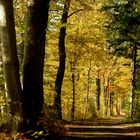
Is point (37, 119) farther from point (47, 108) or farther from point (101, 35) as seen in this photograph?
point (101, 35)

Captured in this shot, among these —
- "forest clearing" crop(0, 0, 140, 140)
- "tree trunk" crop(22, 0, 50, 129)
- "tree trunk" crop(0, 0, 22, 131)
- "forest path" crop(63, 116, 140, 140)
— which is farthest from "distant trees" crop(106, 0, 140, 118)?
"tree trunk" crop(0, 0, 22, 131)

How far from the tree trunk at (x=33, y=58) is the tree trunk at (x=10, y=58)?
302 millimetres

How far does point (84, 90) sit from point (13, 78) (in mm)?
35207

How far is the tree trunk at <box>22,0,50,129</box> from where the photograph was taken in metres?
9.40

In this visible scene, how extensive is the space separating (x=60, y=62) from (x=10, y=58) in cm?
1276

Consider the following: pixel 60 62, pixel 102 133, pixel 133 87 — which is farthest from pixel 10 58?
pixel 133 87

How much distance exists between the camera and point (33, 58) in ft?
31.0

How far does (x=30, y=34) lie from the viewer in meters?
9.47

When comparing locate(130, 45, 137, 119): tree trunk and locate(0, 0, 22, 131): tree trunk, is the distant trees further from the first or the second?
locate(0, 0, 22, 131): tree trunk

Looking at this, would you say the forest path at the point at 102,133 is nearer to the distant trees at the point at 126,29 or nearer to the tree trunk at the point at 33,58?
the tree trunk at the point at 33,58

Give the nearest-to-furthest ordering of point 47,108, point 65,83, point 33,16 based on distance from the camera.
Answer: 1. point 33,16
2. point 47,108
3. point 65,83

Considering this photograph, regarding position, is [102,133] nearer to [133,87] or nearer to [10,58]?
[10,58]

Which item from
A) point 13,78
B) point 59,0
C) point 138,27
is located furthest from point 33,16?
point 138,27

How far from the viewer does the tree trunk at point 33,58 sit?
30.8 ft
